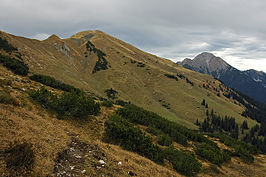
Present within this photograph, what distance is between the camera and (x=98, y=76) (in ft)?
599

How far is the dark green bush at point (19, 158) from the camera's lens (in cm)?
796

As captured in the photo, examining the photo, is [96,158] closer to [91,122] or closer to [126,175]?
[126,175]

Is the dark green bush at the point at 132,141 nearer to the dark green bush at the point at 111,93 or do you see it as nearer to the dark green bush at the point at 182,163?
the dark green bush at the point at 182,163

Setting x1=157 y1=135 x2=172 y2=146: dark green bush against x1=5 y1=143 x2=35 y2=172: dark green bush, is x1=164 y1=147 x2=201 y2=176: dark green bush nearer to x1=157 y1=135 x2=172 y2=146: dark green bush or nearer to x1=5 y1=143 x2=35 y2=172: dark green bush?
x1=157 y1=135 x2=172 y2=146: dark green bush

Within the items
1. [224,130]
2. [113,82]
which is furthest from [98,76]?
[224,130]

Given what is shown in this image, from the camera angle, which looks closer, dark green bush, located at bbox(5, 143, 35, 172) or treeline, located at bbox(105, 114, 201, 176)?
dark green bush, located at bbox(5, 143, 35, 172)

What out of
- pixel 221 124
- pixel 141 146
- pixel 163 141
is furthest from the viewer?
pixel 221 124

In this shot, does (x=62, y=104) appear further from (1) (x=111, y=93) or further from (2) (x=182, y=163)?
(1) (x=111, y=93)

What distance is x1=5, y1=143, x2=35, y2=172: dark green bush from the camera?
26.1ft

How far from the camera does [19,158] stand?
8.23 metres

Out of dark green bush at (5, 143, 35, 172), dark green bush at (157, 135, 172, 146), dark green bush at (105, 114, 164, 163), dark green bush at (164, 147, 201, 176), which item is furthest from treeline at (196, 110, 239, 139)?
dark green bush at (5, 143, 35, 172)

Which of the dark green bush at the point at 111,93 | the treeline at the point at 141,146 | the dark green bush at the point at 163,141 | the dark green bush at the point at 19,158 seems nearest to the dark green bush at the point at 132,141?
the treeline at the point at 141,146

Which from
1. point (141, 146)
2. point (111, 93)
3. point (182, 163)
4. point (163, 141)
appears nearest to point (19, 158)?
point (141, 146)

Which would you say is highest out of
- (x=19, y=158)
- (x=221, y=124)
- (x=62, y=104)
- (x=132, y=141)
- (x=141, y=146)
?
(x=19, y=158)
